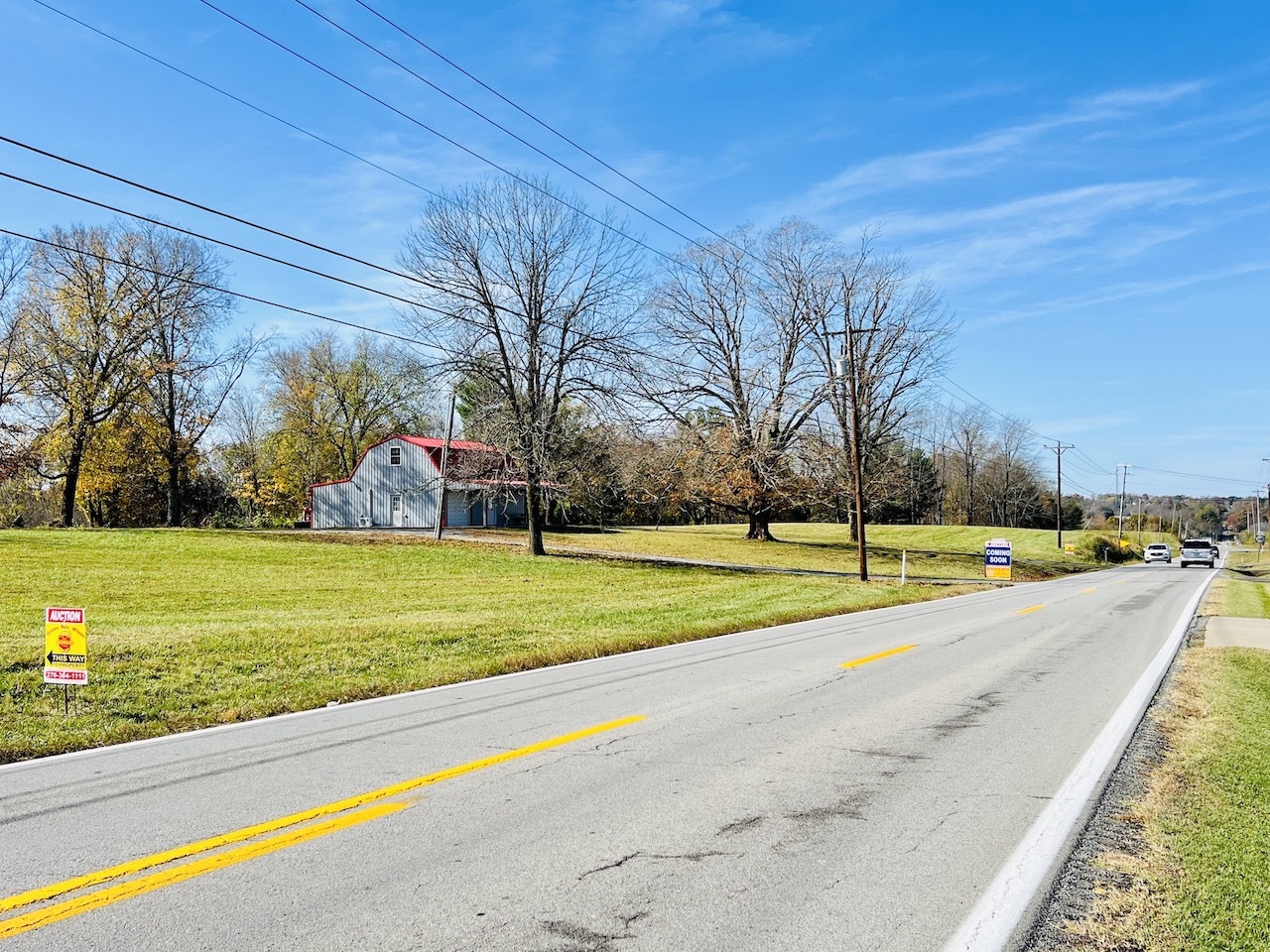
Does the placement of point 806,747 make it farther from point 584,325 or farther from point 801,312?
point 801,312

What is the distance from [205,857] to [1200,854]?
17.0 feet

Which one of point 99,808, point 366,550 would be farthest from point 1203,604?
point 366,550

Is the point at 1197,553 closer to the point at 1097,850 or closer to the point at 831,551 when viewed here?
the point at 831,551

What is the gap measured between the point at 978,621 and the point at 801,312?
3117 centimetres

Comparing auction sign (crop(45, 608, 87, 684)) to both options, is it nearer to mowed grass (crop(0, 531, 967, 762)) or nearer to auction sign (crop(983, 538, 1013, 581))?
mowed grass (crop(0, 531, 967, 762))

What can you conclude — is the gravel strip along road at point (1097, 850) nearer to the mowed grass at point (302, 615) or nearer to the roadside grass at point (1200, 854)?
the roadside grass at point (1200, 854)

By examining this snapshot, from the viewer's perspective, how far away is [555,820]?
16.7 feet

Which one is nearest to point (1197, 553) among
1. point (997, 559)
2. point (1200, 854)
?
point (997, 559)

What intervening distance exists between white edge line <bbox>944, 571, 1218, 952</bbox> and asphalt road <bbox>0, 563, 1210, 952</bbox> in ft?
0.28

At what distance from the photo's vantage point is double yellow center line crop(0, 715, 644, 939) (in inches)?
154

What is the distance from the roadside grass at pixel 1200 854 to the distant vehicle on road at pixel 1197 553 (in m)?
58.1

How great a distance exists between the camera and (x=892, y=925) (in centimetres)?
377

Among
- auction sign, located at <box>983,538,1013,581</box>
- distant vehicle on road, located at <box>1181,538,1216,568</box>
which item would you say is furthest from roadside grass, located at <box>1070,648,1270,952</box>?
distant vehicle on road, located at <box>1181,538,1216,568</box>

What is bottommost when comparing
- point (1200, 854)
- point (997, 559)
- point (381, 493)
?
point (997, 559)
